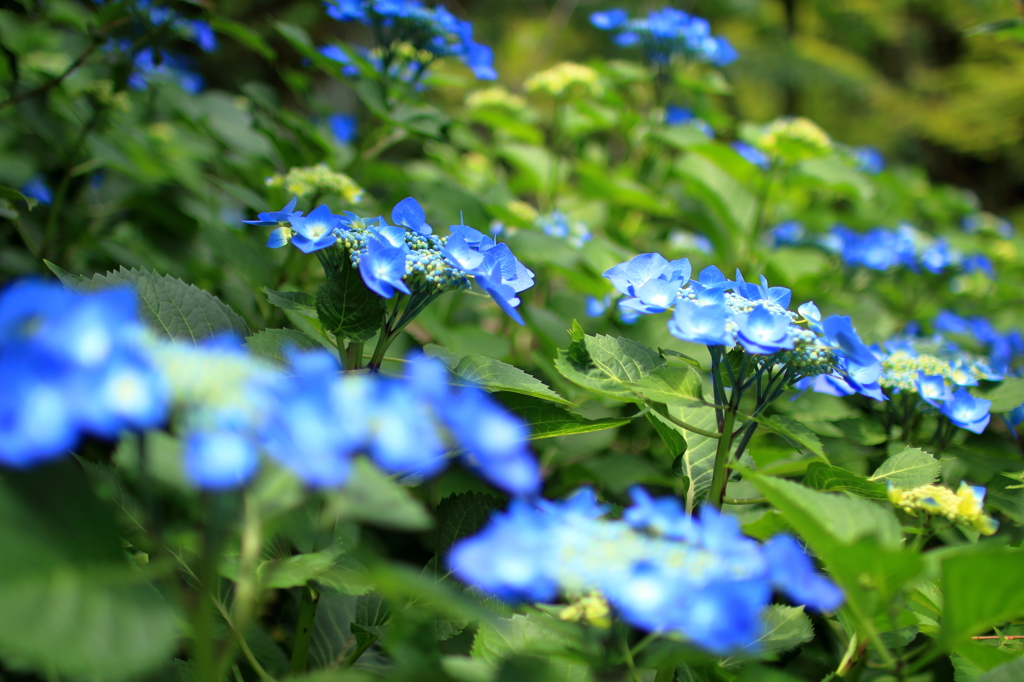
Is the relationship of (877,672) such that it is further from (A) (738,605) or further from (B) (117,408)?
(B) (117,408)

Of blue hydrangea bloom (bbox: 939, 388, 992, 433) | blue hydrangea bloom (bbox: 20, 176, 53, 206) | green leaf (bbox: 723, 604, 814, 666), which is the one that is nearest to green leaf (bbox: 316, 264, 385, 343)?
green leaf (bbox: 723, 604, 814, 666)

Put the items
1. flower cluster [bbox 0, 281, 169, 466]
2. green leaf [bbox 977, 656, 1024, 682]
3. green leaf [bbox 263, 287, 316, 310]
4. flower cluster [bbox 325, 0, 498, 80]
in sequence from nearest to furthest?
flower cluster [bbox 0, 281, 169, 466]
green leaf [bbox 977, 656, 1024, 682]
green leaf [bbox 263, 287, 316, 310]
flower cluster [bbox 325, 0, 498, 80]

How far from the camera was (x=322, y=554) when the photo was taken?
2.61 feet

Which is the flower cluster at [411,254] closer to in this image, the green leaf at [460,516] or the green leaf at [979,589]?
the green leaf at [460,516]

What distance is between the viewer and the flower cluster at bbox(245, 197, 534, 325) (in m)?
0.84

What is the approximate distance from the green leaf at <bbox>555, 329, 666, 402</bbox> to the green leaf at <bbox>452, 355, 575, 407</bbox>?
5 centimetres

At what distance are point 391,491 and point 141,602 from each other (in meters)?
→ 0.23

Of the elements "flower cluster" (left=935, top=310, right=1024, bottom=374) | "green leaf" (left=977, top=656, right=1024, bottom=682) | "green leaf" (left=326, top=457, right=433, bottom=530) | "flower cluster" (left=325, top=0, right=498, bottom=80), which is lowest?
"flower cluster" (left=935, top=310, right=1024, bottom=374)

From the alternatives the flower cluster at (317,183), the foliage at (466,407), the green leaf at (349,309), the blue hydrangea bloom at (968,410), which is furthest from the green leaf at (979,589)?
the flower cluster at (317,183)

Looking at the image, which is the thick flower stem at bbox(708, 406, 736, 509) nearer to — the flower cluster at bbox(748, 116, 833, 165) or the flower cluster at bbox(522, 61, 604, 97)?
the flower cluster at bbox(748, 116, 833, 165)

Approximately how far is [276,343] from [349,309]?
0.43 ft

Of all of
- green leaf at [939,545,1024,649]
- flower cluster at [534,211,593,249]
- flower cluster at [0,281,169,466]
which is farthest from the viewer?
flower cluster at [534,211,593,249]

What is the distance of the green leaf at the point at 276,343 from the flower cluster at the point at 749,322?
1.51 ft

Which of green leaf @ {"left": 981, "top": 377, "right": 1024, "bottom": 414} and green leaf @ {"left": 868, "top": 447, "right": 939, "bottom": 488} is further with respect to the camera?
green leaf @ {"left": 981, "top": 377, "right": 1024, "bottom": 414}
